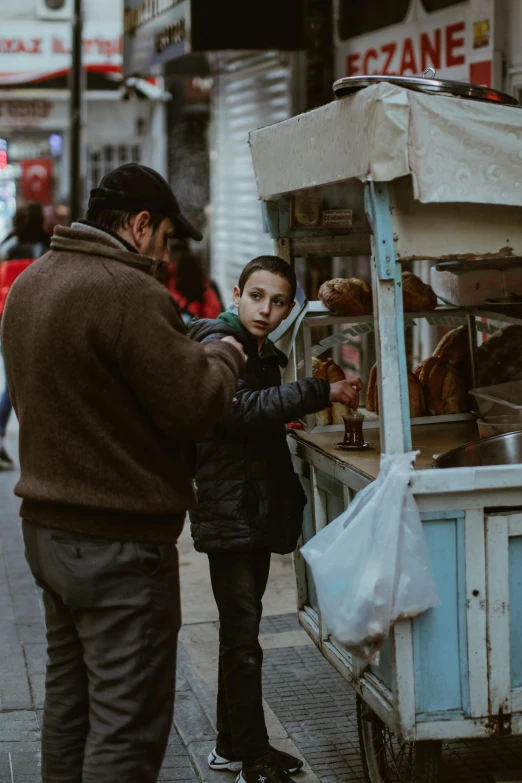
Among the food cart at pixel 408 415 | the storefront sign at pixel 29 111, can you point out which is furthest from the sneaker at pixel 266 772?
the storefront sign at pixel 29 111

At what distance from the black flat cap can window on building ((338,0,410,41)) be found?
5.22m

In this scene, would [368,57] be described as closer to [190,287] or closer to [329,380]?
[190,287]

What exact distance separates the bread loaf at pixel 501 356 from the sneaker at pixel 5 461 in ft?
19.9

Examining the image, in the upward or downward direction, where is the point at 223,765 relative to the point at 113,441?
downward

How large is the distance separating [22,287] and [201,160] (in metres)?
17.2

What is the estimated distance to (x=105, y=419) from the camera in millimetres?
2797

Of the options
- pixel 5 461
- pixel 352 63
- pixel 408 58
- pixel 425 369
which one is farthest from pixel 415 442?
pixel 5 461

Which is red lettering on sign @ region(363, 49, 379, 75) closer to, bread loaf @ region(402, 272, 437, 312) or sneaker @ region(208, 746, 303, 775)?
bread loaf @ region(402, 272, 437, 312)

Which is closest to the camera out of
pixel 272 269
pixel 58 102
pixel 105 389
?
pixel 105 389

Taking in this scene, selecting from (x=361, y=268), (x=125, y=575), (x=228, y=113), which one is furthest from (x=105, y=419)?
(x=228, y=113)

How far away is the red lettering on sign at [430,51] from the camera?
7.16 m

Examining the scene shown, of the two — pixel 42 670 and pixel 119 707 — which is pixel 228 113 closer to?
pixel 42 670

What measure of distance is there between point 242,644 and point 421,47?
4984 millimetres

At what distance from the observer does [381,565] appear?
123 inches
